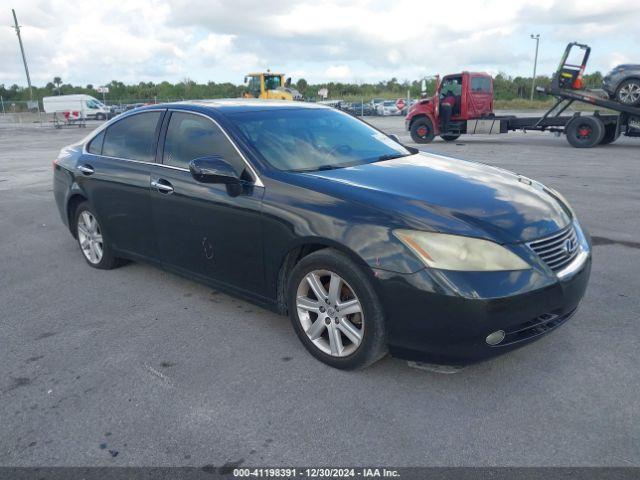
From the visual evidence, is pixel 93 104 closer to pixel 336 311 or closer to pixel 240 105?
pixel 240 105

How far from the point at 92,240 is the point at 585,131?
14910 mm

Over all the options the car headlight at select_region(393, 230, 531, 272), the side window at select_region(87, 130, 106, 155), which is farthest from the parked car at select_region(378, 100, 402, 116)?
the car headlight at select_region(393, 230, 531, 272)

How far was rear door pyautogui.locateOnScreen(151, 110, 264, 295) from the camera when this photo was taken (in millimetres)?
3648

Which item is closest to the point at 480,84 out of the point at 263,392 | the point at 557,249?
the point at 557,249

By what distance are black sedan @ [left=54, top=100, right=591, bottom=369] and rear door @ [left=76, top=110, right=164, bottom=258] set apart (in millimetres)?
19

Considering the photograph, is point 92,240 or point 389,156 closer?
point 389,156

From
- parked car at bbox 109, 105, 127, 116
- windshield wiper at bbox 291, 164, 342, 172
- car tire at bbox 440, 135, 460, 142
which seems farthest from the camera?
parked car at bbox 109, 105, 127, 116

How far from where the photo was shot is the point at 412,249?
113 inches

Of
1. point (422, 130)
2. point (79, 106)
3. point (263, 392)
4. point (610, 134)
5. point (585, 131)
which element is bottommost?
point (79, 106)

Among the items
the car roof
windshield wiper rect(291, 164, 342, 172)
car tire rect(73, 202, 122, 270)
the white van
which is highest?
the car roof

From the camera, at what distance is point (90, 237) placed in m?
5.32

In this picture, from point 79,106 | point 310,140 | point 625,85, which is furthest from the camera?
point 79,106

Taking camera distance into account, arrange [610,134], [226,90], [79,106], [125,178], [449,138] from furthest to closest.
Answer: [226,90] → [79,106] → [449,138] → [610,134] → [125,178]

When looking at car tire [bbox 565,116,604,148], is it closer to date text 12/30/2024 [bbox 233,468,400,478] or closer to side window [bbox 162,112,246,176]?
side window [bbox 162,112,246,176]
